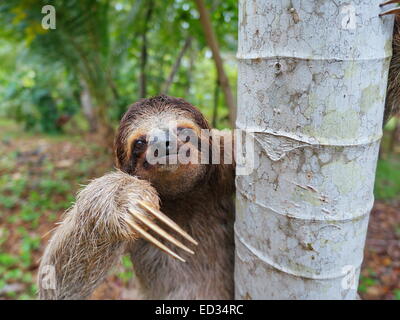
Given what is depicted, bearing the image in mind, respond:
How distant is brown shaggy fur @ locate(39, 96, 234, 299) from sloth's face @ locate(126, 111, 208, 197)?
1cm

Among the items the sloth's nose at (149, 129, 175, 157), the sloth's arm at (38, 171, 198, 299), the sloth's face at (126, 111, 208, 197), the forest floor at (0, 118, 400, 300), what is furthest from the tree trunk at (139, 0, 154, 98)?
the sloth's arm at (38, 171, 198, 299)

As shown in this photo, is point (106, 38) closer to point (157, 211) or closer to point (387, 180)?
point (157, 211)

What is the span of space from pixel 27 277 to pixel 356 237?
180 inches

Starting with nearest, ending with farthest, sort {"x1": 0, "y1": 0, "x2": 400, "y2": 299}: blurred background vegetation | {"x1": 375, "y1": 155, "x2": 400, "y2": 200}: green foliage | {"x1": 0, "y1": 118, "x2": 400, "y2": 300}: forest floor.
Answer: {"x1": 0, "y1": 118, "x2": 400, "y2": 300}: forest floor
{"x1": 0, "y1": 0, "x2": 400, "y2": 299}: blurred background vegetation
{"x1": 375, "y1": 155, "x2": 400, "y2": 200}: green foliage

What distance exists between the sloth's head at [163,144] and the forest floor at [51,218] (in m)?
0.46

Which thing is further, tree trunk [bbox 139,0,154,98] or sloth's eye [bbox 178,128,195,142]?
tree trunk [bbox 139,0,154,98]

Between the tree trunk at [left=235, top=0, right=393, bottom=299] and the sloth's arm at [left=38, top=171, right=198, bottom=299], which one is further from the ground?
the tree trunk at [left=235, top=0, right=393, bottom=299]

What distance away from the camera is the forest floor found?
4.38m

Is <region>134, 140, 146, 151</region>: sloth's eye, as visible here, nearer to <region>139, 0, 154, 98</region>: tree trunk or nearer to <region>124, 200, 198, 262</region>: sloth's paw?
<region>124, 200, 198, 262</region>: sloth's paw

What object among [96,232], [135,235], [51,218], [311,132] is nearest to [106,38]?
[51,218]

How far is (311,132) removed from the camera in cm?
131

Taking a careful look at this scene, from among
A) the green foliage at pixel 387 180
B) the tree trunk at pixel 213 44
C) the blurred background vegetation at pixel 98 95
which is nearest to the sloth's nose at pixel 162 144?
the blurred background vegetation at pixel 98 95

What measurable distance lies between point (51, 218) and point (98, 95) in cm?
265
